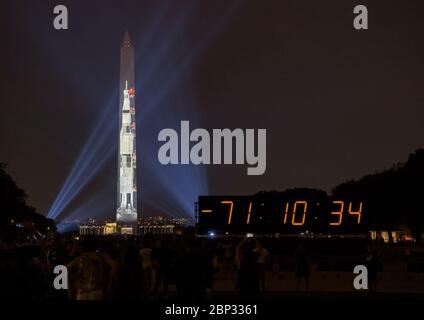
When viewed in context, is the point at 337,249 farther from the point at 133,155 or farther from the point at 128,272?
the point at 133,155

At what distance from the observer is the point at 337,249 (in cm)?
3716

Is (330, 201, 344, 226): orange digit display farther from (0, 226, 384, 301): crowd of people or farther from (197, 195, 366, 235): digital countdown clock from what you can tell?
(0, 226, 384, 301): crowd of people

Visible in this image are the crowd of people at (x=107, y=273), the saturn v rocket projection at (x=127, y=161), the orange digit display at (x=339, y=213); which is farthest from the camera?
the saturn v rocket projection at (x=127, y=161)

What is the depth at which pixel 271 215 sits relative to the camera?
33.2 metres

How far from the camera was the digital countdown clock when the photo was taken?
108 feet

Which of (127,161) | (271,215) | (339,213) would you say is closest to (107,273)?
(271,215)

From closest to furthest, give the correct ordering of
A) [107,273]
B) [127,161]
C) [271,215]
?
[107,273], [271,215], [127,161]

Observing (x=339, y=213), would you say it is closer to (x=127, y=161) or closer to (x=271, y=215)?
(x=271, y=215)

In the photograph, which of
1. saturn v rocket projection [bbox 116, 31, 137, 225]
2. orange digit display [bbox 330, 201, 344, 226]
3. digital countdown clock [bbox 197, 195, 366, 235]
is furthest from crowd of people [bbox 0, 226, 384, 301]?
saturn v rocket projection [bbox 116, 31, 137, 225]

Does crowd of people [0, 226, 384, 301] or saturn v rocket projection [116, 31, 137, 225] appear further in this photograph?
saturn v rocket projection [116, 31, 137, 225]

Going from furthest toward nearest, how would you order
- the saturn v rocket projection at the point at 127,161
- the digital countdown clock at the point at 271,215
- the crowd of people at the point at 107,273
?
the saturn v rocket projection at the point at 127,161 < the digital countdown clock at the point at 271,215 < the crowd of people at the point at 107,273

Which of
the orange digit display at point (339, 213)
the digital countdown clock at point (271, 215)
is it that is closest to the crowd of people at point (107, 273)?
the digital countdown clock at point (271, 215)

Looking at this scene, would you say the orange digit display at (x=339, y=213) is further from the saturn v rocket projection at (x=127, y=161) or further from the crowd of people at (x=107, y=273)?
the saturn v rocket projection at (x=127, y=161)

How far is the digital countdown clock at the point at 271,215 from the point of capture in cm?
3303
